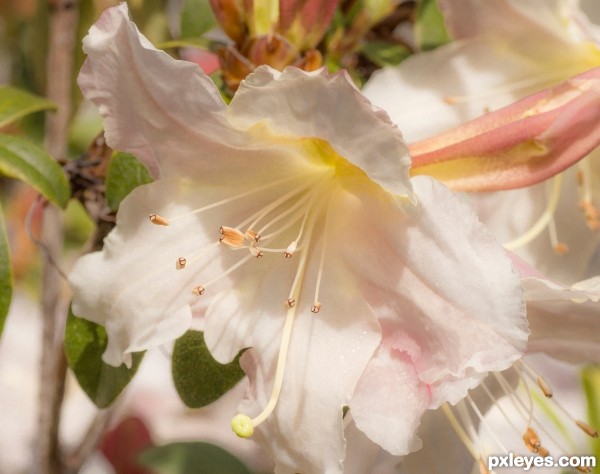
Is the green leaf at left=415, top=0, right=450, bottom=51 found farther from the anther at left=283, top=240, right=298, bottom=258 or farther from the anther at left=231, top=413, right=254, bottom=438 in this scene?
the anther at left=231, top=413, right=254, bottom=438

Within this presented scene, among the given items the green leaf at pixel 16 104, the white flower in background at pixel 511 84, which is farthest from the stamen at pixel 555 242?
the green leaf at pixel 16 104

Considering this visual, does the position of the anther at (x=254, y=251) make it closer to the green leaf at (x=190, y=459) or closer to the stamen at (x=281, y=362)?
the stamen at (x=281, y=362)

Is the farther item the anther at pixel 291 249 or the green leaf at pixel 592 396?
the green leaf at pixel 592 396

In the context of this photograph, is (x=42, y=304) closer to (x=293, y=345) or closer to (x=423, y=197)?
(x=293, y=345)

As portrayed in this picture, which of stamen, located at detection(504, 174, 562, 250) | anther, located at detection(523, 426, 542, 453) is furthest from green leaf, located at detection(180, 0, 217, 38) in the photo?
anther, located at detection(523, 426, 542, 453)

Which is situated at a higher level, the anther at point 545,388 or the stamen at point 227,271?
the stamen at point 227,271

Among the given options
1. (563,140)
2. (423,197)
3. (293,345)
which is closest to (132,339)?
(293,345)

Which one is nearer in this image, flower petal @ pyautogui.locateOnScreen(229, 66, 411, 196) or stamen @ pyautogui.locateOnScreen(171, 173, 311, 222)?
flower petal @ pyautogui.locateOnScreen(229, 66, 411, 196)
